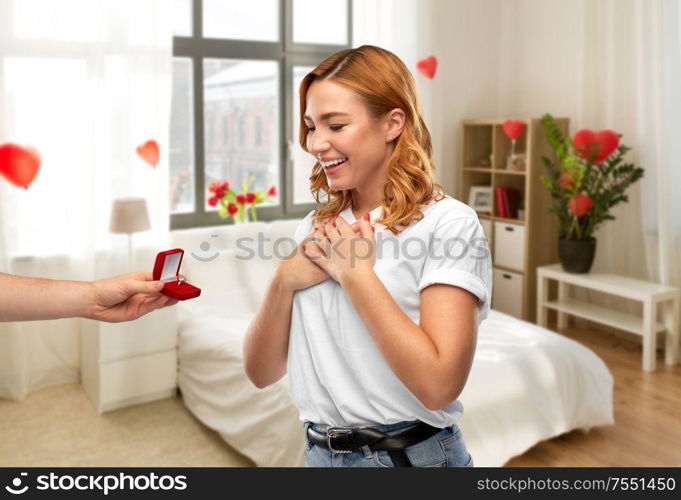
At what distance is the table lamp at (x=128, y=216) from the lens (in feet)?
11.2

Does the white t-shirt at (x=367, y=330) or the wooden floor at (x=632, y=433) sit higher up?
the white t-shirt at (x=367, y=330)

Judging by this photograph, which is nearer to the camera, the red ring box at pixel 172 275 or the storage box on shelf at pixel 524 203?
the red ring box at pixel 172 275

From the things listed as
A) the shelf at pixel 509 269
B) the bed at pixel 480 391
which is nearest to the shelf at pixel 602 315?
the shelf at pixel 509 269

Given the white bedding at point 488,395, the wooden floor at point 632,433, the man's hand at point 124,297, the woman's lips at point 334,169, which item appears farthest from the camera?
the wooden floor at point 632,433

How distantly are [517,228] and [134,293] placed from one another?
12.6 feet

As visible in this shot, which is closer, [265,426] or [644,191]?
[265,426]

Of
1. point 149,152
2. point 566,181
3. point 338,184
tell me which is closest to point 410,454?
point 338,184

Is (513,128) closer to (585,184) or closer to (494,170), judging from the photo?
(494,170)

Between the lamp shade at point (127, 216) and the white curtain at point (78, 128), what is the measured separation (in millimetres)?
148

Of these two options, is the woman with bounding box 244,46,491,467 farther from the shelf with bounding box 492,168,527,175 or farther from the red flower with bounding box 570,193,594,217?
the shelf with bounding box 492,168,527,175

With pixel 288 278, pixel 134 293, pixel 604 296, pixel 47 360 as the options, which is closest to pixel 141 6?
pixel 47 360

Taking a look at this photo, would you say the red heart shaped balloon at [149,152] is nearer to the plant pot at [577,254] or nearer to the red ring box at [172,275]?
the red ring box at [172,275]

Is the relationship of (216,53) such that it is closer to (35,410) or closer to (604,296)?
(35,410)

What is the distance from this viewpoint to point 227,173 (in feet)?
15.0
